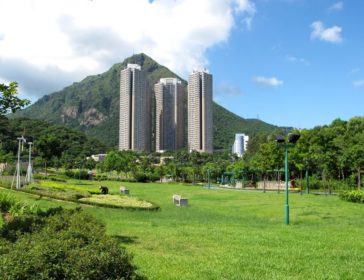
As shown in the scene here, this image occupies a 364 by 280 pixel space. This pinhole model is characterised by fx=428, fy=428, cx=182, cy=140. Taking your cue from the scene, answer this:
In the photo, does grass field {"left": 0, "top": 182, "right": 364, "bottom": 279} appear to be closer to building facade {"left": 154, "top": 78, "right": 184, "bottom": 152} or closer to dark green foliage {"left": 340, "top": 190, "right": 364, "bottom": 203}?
dark green foliage {"left": 340, "top": 190, "right": 364, "bottom": 203}

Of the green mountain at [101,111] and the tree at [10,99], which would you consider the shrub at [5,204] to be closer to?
the tree at [10,99]

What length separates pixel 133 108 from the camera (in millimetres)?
123000

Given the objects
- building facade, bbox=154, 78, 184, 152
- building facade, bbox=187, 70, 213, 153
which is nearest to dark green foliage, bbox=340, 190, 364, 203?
building facade, bbox=187, 70, 213, 153

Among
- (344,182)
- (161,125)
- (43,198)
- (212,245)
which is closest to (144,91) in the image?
(161,125)

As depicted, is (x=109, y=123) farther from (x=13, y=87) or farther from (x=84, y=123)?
(x=13, y=87)

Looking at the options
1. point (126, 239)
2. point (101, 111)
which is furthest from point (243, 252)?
point (101, 111)

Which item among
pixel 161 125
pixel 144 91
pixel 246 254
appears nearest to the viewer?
pixel 246 254

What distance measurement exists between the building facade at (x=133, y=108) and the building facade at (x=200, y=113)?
540 inches

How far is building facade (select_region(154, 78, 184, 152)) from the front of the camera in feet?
442

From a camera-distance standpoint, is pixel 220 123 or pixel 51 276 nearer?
pixel 51 276

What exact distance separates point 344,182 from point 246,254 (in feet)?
119

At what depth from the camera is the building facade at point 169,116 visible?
5305 inches

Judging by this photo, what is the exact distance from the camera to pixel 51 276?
3912mm

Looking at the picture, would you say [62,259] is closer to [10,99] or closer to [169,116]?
[10,99]
